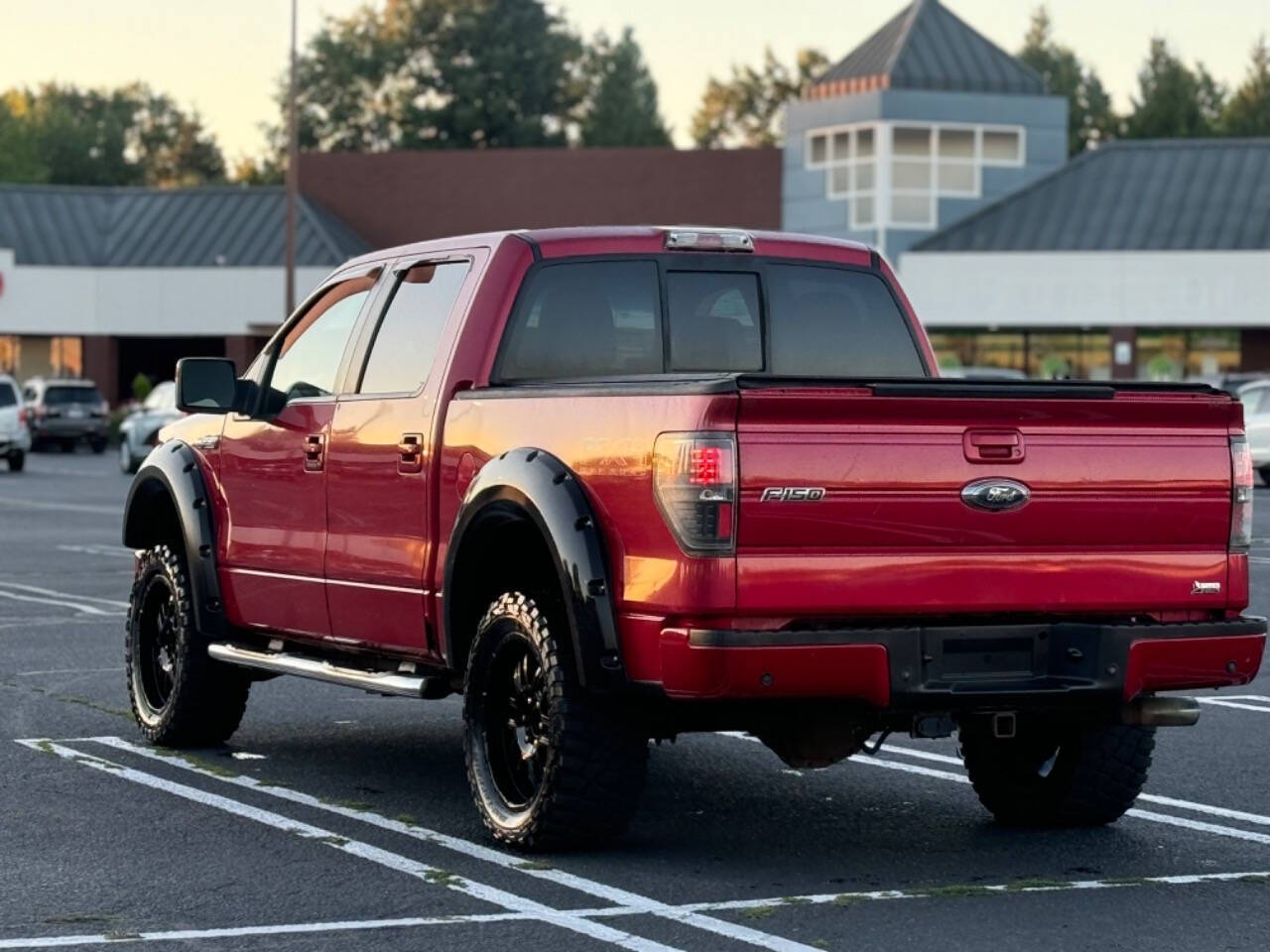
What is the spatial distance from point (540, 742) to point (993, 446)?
1.67 meters

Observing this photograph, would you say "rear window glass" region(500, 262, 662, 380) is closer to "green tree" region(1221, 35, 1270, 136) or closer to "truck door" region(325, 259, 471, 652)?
"truck door" region(325, 259, 471, 652)

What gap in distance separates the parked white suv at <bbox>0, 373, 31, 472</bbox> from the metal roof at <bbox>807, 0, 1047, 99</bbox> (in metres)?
27.5

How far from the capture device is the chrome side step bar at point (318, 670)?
8703mm

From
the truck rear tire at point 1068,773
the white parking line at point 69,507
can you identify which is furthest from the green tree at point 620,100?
the truck rear tire at point 1068,773

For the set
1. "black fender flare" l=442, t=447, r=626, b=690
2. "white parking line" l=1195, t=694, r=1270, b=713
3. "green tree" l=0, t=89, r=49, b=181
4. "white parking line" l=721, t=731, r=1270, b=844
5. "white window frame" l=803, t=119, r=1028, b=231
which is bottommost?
"white parking line" l=1195, t=694, r=1270, b=713

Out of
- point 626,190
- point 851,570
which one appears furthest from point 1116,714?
point 626,190

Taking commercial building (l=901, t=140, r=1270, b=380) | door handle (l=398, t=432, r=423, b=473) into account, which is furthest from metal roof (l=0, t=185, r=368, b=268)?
door handle (l=398, t=432, r=423, b=473)

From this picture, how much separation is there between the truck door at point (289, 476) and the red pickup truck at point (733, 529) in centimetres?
3

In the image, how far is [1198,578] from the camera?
25.5 ft

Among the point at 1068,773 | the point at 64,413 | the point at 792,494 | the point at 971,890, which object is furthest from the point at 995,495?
the point at 64,413

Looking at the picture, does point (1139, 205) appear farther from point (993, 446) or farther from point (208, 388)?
point (993, 446)

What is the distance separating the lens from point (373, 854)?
25.8 ft

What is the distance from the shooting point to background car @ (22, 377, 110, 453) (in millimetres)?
56656

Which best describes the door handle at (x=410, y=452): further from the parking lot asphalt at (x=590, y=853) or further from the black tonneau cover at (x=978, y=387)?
the black tonneau cover at (x=978, y=387)
